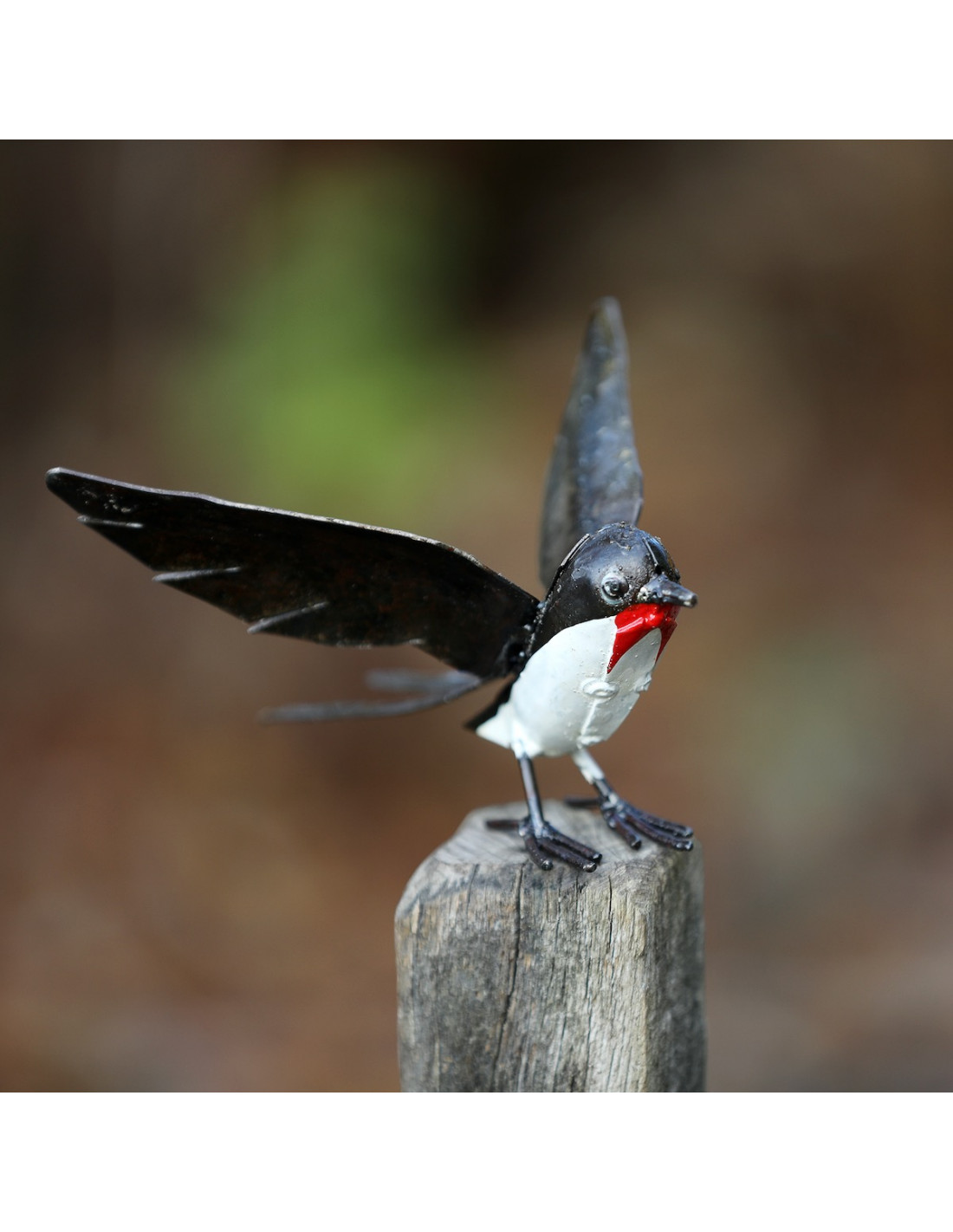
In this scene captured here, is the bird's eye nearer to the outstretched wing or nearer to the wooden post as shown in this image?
the outstretched wing

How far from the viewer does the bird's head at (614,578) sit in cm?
171

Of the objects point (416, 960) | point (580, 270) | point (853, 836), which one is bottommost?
point (416, 960)

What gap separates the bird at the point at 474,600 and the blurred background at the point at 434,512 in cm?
213

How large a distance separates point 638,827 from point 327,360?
3.23 meters

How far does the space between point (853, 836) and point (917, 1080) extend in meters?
0.95

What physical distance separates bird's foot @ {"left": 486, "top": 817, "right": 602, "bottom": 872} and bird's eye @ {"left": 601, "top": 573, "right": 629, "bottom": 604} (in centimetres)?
47

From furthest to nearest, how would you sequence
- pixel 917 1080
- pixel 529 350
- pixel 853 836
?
pixel 529 350
pixel 853 836
pixel 917 1080

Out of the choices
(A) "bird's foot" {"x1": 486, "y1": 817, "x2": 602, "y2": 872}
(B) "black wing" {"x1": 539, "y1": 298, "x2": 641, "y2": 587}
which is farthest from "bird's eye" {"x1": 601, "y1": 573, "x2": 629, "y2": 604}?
(A) "bird's foot" {"x1": 486, "y1": 817, "x2": 602, "y2": 872}

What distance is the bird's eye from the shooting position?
1715 millimetres

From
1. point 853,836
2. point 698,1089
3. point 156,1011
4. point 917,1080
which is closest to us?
point 698,1089

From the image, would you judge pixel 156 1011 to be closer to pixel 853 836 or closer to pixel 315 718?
pixel 315 718

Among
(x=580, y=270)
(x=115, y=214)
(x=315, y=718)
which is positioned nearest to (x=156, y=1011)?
(x=315, y=718)

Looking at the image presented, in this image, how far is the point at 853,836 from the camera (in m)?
4.22

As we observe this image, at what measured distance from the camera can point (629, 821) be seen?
203 centimetres
